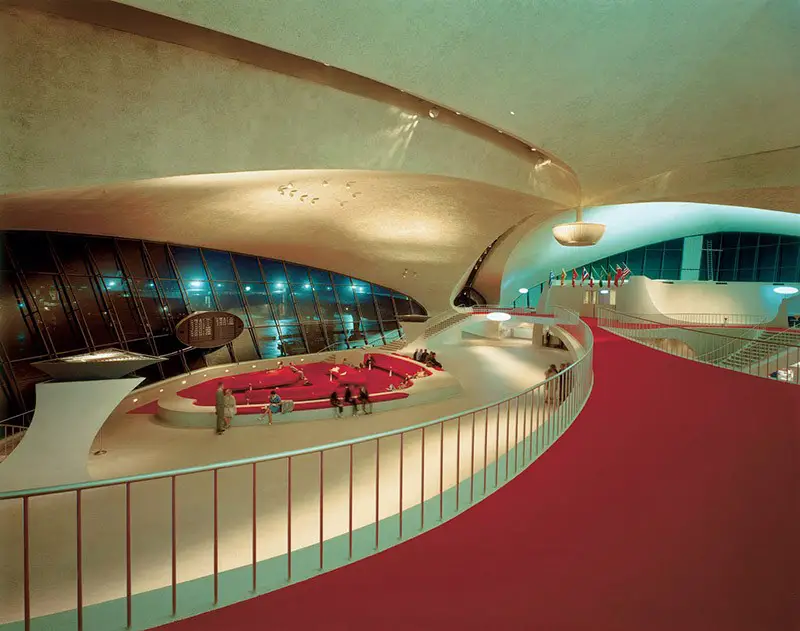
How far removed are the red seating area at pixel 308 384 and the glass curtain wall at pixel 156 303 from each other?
97.2 inches

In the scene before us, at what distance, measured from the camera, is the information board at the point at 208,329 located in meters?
15.9

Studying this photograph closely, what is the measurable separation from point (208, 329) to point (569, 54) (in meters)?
14.9

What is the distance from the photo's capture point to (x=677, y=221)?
2527 cm

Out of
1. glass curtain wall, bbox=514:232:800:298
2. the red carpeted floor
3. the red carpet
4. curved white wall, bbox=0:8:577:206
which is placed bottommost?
the red carpet

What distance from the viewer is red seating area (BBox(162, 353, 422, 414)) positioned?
1264 cm

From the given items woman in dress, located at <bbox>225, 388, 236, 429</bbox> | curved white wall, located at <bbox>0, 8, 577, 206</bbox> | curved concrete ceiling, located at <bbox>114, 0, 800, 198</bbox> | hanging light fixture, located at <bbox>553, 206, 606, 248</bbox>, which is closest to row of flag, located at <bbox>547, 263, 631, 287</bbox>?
hanging light fixture, located at <bbox>553, 206, 606, 248</bbox>

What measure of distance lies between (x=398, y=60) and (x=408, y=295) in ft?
68.8

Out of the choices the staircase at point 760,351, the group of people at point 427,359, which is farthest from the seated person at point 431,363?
the staircase at point 760,351

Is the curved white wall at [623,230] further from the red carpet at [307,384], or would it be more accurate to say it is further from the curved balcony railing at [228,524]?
the curved balcony railing at [228,524]

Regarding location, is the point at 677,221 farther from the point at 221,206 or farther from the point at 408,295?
the point at 221,206

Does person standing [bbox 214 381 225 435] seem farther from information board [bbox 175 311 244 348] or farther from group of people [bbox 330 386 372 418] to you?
information board [bbox 175 311 244 348]

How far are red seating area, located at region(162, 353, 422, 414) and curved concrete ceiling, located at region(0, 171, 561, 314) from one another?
5.34m

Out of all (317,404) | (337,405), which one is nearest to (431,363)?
(337,405)

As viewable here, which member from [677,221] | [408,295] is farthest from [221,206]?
[677,221]
